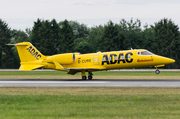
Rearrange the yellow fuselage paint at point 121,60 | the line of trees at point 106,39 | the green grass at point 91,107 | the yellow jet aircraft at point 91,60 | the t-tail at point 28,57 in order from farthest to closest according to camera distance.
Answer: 1. the line of trees at point 106,39
2. the t-tail at point 28,57
3. the yellow jet aircraft at point 91,60
4. the yellow fuselage paint at point 121,60
5. the green grass at point 91,107

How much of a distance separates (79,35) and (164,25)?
2829 inches

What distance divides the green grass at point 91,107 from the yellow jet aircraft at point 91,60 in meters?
15.9

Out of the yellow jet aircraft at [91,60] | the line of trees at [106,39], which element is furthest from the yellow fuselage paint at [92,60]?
the line of trees at [106,39]

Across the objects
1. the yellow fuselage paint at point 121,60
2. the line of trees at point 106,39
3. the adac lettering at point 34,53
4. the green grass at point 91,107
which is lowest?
the green grass at point 91,107

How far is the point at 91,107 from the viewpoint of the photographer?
14.4 m

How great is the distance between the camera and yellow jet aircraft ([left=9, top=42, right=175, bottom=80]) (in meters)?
33.4

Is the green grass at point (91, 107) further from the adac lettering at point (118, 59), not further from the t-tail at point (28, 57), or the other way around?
the t-tail at point (28, 57)

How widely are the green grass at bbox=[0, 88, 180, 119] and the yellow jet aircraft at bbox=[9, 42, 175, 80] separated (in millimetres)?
15936

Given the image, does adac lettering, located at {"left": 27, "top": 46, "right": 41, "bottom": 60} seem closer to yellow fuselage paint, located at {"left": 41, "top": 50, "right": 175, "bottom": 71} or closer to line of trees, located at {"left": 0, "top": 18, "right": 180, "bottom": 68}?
yellow fuselage paint, located at {"left": 41, "top": 50, "right": 175, "bottom": 71}

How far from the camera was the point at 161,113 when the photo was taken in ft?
41.8

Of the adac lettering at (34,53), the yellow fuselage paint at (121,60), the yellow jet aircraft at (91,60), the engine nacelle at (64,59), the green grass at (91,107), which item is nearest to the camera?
the green grass at (91,107)

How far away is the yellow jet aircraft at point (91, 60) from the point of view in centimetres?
3338

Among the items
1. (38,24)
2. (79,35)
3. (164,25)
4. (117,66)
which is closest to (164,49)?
(164,25)

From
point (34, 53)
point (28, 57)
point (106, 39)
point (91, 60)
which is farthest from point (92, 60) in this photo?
point (106, 39)
